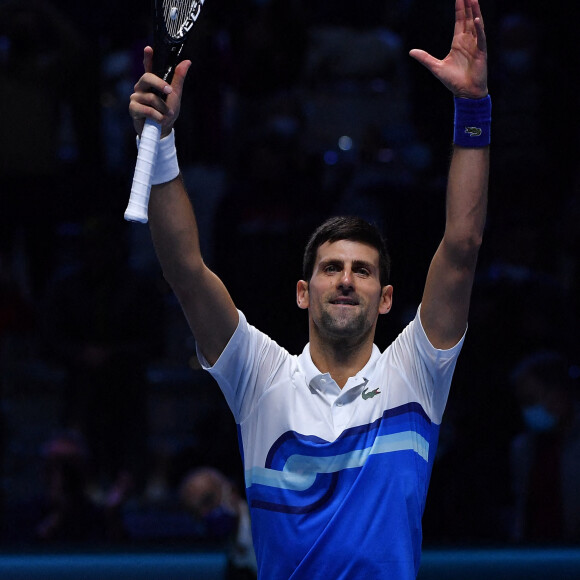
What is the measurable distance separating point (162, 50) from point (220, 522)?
244 centimetres

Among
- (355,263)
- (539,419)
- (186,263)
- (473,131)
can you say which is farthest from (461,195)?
(539,419)

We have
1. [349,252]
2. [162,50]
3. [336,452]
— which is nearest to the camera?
[162,50]

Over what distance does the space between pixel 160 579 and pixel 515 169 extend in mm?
3978

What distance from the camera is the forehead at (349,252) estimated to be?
3.35 m

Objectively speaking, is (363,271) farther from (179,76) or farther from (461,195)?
(179,76)

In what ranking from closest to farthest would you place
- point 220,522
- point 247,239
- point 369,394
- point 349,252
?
point 369,394 < point 349,252 < point 220,522 < point 247,239

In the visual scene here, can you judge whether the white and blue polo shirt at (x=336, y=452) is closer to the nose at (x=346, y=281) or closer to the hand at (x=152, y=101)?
the nose at (x=346, y=281)

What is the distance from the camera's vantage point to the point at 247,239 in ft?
21.0

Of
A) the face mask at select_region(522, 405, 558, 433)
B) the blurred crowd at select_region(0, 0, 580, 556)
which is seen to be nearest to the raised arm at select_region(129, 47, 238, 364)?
the blurred crowd at select_region(0, 0, 580, 556)

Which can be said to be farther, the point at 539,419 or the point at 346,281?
the point at 539,419

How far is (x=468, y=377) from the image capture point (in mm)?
5922

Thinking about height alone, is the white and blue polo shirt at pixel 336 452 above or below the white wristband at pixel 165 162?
below

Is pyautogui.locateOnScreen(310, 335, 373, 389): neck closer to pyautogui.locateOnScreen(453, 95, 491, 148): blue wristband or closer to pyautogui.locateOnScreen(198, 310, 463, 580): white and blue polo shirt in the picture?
pyautogui.locateOnScreen(198, 310, 463, 580): white and blue polo shirt

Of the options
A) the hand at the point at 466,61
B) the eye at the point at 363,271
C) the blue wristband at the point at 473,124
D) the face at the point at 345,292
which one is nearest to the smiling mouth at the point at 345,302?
the face at the point at 345,292
